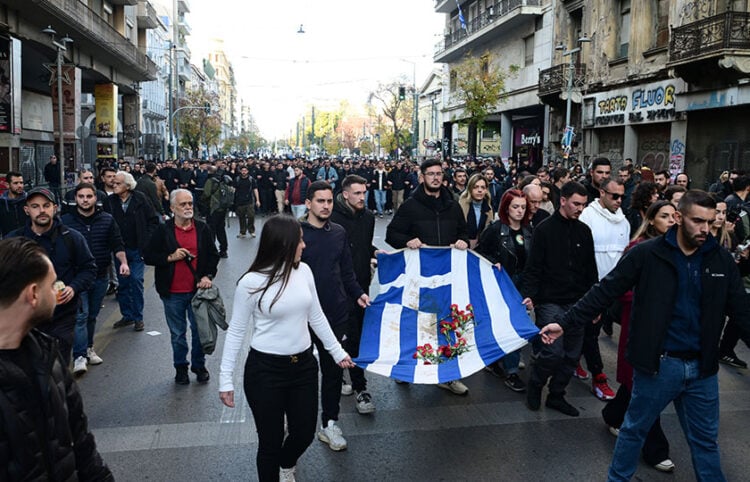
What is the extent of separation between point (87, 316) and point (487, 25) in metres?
35.6

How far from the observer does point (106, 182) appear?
422 inches

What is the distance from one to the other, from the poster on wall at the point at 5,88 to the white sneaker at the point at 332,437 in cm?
2019

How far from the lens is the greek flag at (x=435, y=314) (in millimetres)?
5402

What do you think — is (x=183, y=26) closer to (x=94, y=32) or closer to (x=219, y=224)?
(x=94, y=32)

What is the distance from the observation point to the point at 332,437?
16.4 feet

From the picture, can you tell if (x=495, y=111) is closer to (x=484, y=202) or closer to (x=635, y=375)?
(x=484, y=202)

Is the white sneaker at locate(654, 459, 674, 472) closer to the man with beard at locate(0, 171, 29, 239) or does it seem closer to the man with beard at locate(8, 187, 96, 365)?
the man with beard at locate(8, 187, 96, 365)

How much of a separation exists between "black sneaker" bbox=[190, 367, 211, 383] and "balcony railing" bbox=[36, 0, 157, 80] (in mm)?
18760

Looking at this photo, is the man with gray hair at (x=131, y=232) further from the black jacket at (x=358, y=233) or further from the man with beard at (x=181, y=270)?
the black jacket at (x=358, y=233)

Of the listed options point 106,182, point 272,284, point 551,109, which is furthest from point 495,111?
point 272,284

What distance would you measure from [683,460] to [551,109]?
29.7 meters

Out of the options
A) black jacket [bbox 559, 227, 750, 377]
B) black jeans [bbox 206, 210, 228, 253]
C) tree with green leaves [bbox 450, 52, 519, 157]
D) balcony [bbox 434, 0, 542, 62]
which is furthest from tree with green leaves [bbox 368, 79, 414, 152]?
black jacket [bbox 559, 227, 750, 377]

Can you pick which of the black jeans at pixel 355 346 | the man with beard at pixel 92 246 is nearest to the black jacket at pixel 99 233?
the man with beard at pixel 92 246

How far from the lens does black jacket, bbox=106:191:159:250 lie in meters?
9.03
